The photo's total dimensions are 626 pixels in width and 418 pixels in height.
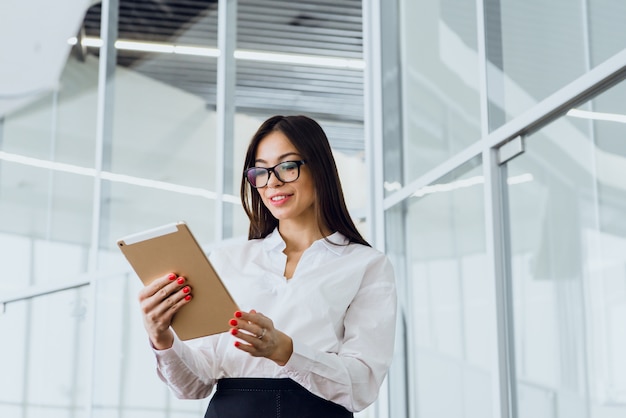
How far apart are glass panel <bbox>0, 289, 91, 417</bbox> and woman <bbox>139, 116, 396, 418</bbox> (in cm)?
378

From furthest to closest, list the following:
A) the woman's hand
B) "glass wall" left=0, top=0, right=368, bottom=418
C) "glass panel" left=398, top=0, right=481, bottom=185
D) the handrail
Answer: the handrail < "glass wall" left=0, top=0, right=368, bottom=418 < "glass panel" left=398, top=0, right=481, bottom=185 < the woman's hand

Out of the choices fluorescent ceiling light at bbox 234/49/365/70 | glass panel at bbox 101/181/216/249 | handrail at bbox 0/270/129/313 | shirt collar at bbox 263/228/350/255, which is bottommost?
shirt collar at bbox 263/228/350/255

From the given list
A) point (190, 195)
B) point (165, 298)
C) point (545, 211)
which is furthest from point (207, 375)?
point (190, 195)

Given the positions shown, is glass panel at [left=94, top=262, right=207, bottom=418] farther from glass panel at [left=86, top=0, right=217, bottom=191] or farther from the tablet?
the tablet

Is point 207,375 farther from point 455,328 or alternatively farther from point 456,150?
point 456,150

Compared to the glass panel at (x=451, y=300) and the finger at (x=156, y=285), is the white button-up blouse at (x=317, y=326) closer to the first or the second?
the finger at (x=156, y=285)

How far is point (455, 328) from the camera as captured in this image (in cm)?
314

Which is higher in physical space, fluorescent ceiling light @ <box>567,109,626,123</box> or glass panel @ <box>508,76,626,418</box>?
fluorescent ceiling light @ <box>567,109,626,123</box>

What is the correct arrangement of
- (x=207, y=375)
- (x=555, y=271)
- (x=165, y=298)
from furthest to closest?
(x=555, y=271), (x=207, y=375), (x=165, y=298)

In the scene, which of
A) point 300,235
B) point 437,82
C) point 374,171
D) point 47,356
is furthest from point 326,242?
point 47,356

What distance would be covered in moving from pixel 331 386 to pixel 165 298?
384 millimetres

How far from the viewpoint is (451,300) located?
3184mm

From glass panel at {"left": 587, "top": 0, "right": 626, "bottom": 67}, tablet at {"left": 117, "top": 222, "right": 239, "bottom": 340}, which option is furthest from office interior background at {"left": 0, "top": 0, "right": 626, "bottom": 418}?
tablet at {"left": 117, "top": 222, "right": 239, "bottom": 340}

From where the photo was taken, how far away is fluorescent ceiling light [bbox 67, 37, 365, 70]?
4473 millimetres
